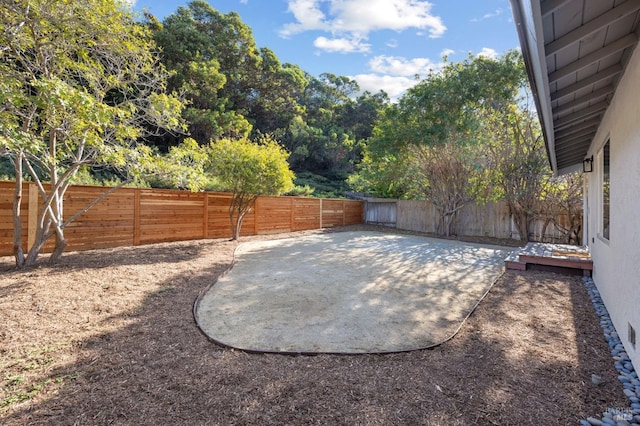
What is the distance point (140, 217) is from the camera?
23.4ft

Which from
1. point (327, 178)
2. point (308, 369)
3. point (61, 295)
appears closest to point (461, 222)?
point (308, 369)

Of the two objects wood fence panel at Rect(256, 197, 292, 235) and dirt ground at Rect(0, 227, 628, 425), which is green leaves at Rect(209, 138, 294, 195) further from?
dirt ground at Rect(0, 227, 628, 425)

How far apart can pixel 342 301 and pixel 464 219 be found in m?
9.90

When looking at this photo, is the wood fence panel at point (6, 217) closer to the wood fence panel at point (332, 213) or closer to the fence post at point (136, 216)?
the fence post at point (136, 216)

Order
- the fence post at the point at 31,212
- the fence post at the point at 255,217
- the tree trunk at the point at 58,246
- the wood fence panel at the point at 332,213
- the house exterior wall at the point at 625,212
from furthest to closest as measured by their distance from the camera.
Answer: the wood fence panel at the point at 332,213, the fence post at the point at 255,217, the fence post at the point at 31,212, the tree trunk at the point at 58,246, the house exterior wall at the point at 625,212

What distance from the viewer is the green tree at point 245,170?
26.0 ft

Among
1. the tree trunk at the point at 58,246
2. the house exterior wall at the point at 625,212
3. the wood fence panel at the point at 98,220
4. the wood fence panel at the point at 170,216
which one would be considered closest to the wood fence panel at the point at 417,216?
the wood fence panel at the point at 170,216

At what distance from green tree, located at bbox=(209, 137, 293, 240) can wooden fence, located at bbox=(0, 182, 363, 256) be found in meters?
0.62

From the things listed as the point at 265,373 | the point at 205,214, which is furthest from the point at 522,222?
the point at 265,373

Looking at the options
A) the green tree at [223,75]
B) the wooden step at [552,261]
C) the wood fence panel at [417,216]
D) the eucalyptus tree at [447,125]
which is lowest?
the wooden step at [552,261]

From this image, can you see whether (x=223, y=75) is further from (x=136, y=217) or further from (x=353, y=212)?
(x=136, y=217)

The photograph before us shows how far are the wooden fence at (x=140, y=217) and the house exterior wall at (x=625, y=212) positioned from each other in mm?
8274

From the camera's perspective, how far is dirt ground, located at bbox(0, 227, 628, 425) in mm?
1756

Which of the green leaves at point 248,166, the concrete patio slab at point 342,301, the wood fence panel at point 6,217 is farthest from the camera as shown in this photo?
the green leaves at point 248,166
